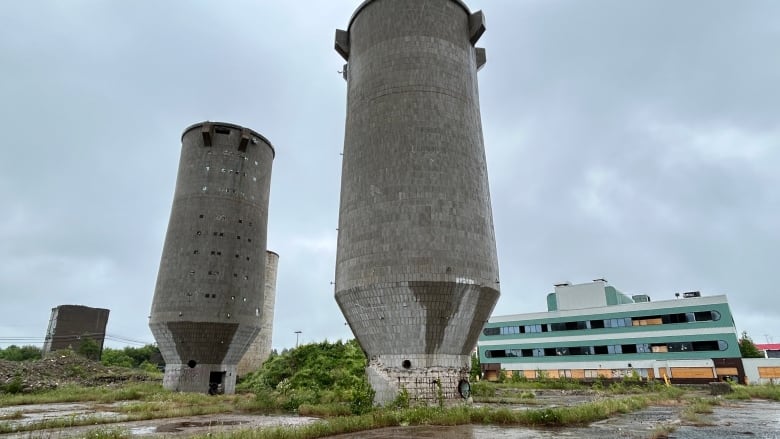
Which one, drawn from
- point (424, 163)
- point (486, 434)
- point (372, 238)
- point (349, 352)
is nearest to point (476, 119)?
point (424, 163)

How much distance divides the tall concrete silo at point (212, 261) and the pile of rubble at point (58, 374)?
13.9m

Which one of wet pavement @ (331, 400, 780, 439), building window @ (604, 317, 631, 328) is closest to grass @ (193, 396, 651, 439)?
wet pavement @ (331, 400, 780, 439)

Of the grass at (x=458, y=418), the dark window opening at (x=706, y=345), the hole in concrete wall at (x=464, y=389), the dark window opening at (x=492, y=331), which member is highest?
the dark window opening at (x=492, y=331)

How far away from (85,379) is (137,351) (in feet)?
209

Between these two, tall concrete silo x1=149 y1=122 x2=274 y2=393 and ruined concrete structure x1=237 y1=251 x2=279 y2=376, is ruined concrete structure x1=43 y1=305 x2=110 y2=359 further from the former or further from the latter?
tall concrete silo x1=149 y1=122 x2=274 y2=393

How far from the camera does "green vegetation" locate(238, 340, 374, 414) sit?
26.8 meters

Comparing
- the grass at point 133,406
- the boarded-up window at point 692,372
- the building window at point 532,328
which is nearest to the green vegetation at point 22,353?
the grass at point 133,406

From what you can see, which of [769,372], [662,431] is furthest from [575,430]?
[769,372]

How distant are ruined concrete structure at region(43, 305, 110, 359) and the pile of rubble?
82.7 ft

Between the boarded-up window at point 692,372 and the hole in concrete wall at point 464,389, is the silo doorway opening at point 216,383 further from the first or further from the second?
the boarded-up window at point 692,372

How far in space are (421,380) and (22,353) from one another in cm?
11554

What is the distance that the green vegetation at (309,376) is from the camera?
2684 cm

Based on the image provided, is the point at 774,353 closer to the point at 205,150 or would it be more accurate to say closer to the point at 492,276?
the point at 492,276

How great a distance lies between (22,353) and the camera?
9988 centimetres
